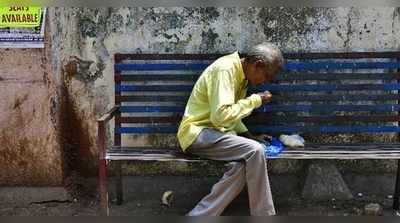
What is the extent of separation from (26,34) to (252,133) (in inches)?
72.8

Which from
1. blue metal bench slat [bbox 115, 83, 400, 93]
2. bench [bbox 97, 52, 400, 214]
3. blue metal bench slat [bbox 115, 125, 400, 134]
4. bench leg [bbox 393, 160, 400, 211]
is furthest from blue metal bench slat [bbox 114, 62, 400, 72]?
bench leg [bbox 393, 160, 400, 211]

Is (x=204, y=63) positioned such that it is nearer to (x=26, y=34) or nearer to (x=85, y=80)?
(x=85, y=80)

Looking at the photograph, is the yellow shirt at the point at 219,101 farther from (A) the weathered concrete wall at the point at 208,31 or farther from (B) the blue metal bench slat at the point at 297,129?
(A) the weathered concrete wall at the point at 208,31

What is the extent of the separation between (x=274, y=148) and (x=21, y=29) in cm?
207

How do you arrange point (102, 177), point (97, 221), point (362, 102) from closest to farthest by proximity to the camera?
point (97, 221), point (102, 177), point (362, 102)

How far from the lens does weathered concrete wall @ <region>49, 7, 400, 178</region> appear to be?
4359 mm

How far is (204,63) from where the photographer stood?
14.1 feet

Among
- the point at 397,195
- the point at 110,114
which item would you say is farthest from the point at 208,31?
the point at 397,195

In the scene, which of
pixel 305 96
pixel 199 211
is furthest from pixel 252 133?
pixel 199 211

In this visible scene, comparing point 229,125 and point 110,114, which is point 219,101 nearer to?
point 229,125

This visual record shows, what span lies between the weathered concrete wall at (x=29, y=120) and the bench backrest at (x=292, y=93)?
0.51 meters

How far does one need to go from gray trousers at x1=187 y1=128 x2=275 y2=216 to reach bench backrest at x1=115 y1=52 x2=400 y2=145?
0.58m

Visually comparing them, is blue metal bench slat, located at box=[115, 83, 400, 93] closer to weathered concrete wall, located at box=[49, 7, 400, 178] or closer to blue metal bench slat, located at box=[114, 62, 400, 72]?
blue metal bench slat, located at box=[114, 62, 400, 72]

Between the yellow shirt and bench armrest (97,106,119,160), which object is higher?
the yellow shirt
